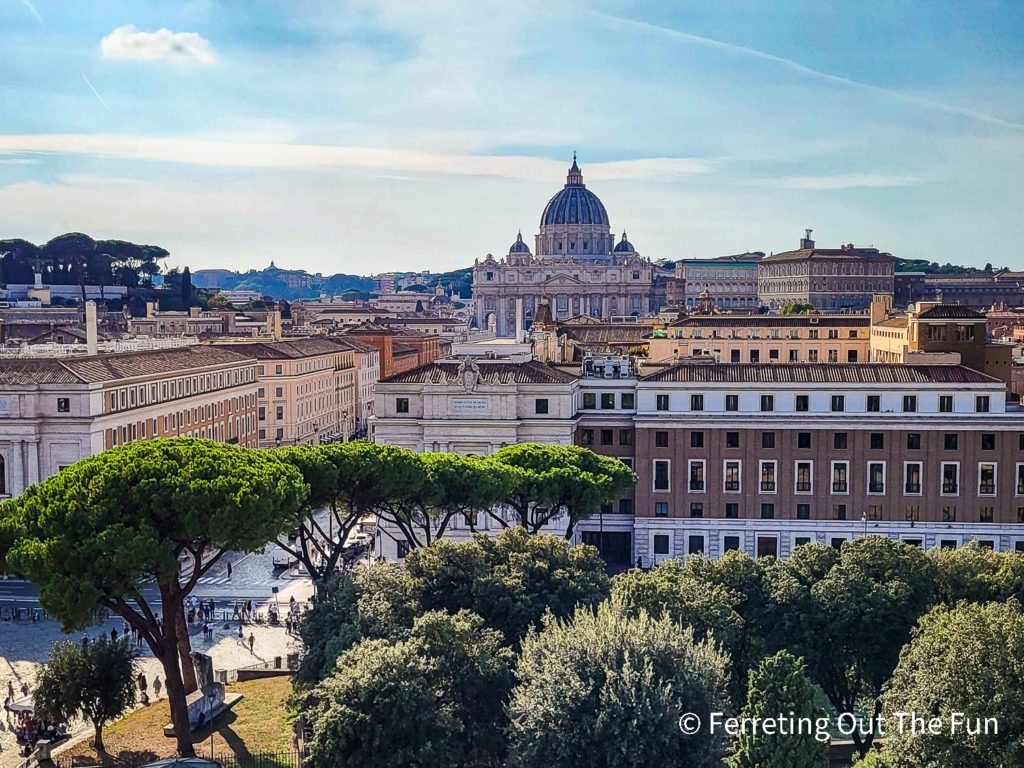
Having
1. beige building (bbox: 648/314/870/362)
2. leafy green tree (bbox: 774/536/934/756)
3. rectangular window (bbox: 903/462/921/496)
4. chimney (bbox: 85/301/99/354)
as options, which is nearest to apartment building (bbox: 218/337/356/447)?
chimney (bbox: 85/301/99/354)

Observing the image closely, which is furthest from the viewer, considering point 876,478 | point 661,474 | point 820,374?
point 661,474

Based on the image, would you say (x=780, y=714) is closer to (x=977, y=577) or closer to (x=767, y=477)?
(x=977, y=577)

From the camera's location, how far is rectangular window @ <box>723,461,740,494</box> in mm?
48625

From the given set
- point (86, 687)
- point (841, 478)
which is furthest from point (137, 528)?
point (841, 478)

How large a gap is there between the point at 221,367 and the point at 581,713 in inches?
1931

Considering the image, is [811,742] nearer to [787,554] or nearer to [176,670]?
[176,670]

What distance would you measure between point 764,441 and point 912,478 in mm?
5693

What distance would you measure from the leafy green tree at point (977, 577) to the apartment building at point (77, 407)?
3347 cm

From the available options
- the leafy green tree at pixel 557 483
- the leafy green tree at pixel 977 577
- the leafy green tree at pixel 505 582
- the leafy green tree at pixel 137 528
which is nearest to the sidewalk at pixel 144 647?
the leafy green tree at pixel 137 528

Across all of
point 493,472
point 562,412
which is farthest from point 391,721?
point 562,412

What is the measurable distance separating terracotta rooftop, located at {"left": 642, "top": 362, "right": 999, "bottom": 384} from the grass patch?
22895mm

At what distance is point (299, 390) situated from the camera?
80375 mm

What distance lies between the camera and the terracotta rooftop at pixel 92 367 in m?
50.5

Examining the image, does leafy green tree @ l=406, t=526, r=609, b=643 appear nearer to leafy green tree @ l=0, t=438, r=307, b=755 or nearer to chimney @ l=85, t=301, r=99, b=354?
leafy green tree @ l=0, t=438, r=307, b=755
